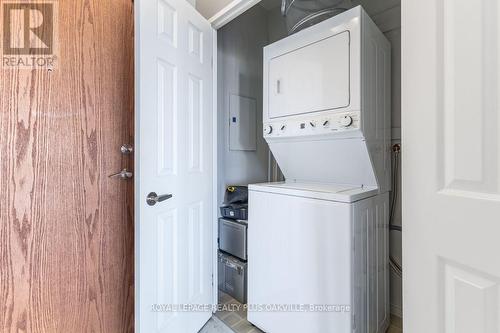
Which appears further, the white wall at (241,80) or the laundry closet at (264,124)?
the white wall at (241,80)

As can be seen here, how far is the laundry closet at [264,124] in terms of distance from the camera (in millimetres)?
1500

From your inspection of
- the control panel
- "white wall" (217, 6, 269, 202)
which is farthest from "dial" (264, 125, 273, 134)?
"white wall" (217, 6, 269, 202)

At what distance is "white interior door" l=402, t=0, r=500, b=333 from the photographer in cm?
60

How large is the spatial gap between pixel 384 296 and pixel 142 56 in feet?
6.71

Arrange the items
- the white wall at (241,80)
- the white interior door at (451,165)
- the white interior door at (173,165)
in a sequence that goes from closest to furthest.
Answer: the white interior door at (451,165) < the white interior door at (173,165) < the white wall at (241,80)

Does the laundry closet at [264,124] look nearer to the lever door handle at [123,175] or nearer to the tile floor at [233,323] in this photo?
the tile floor at [233,323]

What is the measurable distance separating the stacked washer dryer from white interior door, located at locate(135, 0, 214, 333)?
1.26 feet

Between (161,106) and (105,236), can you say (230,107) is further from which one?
(105,236)

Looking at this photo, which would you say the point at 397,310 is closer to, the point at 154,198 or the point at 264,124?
the point at 264,124

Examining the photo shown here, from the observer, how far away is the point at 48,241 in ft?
3.51

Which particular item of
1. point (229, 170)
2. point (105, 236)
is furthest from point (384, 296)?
point (105, 236)

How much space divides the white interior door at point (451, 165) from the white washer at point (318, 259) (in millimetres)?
483

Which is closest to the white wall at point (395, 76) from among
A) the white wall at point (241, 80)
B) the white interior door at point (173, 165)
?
the white wall at point (241, 80)

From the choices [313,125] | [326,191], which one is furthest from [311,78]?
[326,191]
